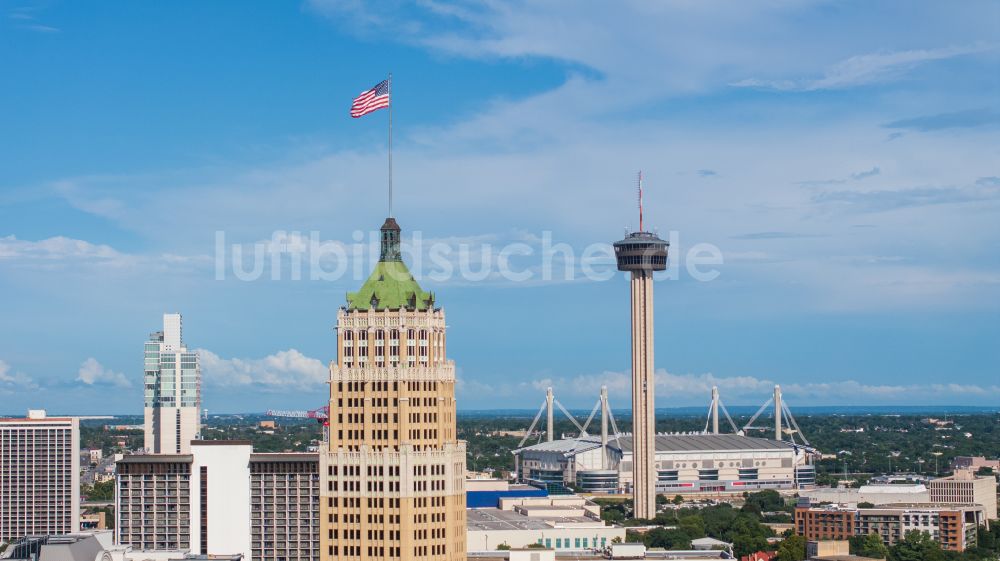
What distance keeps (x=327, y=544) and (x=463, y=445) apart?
41.6 ft

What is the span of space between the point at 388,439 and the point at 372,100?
2825 centimetres

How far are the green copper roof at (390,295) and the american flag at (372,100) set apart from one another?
14.7 metres

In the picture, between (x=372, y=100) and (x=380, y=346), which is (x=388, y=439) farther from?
(x=372, y=100)

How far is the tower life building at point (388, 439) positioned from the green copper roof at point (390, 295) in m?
0.08

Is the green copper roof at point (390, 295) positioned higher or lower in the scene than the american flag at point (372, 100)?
lower

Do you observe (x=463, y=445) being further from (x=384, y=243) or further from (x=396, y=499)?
(x=384, y=243)

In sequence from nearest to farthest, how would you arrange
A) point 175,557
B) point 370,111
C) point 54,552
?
point 370,111 → point 54,552 → point 175,557

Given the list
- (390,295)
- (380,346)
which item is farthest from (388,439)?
(390,295)

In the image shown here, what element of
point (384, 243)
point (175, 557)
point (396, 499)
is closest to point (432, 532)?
point (396, 499)

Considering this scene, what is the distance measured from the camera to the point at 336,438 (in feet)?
393

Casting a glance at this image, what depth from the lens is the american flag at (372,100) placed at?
128500 mm

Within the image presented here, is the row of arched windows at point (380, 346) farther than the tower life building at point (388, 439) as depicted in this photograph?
Yes

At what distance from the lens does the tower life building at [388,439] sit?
11850cm

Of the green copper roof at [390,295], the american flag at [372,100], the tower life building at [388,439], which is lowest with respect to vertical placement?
the tower life building at [388,439]
